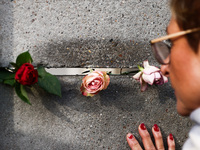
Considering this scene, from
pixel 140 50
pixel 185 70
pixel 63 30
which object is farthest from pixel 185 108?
pixel 63 30

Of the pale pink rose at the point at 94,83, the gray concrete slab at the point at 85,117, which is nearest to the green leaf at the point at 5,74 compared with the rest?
the gray concrete slab at the point at 85,117

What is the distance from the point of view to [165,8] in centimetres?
159

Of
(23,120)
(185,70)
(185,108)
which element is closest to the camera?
(185,70)

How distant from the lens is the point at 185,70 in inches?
30.4

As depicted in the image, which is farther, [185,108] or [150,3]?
[150,3]

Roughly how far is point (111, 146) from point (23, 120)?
0.65 m


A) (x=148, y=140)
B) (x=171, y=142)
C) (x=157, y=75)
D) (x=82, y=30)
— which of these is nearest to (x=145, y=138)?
(x=148, y=140)

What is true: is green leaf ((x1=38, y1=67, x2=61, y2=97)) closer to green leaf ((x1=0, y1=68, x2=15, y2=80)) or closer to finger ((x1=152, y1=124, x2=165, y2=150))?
green leaf ((x1=0, y1=68, x2=15, y2=80))

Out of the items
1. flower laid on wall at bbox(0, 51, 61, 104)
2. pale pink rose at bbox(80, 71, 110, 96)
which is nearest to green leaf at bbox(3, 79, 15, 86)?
flower laid on wall at bbox(0, 51, 61, 104)

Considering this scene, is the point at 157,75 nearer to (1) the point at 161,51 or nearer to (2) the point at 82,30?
(1) the point at 161,51

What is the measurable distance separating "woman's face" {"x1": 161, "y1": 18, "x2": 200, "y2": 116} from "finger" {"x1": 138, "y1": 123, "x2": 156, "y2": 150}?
0.70 metres

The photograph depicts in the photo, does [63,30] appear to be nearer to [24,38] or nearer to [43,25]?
[43,25]

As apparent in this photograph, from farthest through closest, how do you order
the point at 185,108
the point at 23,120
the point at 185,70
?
the point at 23,120 < the point at 185,108 < the point at 185,70

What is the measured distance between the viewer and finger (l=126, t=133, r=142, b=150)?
1.54 meters
